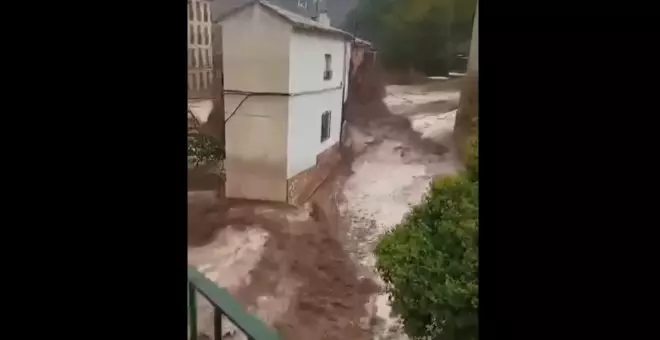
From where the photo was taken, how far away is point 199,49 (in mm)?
972

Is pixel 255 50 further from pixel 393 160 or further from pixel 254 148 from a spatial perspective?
pixel 393 160

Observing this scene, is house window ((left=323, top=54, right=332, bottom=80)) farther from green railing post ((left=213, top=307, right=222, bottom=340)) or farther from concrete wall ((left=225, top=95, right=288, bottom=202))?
green railing post ((left=213, top=307, right=222, bottom=340))

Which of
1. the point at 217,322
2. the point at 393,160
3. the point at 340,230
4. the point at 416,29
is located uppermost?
the point at 416,29

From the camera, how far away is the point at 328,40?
1.02 metres

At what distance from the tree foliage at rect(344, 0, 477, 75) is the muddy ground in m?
0.04

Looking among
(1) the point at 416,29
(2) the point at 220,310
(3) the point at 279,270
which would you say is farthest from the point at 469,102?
(2) the point at 220,310

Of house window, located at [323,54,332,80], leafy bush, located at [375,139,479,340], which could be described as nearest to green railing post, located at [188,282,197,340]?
leafy bush, located at [375,139,479,340]

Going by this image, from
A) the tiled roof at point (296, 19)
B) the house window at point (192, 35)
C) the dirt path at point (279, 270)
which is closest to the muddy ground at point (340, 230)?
the dirt path at point (279, 270)

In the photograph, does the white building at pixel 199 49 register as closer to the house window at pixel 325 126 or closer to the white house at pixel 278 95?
the white house at pixel 278 95

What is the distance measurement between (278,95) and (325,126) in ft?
0.30

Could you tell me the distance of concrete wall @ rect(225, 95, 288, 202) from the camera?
1007 millimetres
